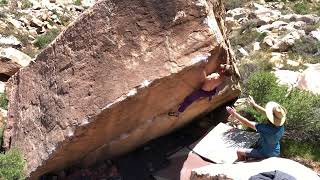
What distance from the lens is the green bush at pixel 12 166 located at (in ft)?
19.7

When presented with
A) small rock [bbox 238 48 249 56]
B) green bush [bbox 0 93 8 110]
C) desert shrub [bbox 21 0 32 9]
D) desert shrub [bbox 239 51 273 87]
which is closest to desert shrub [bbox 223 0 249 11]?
desert shrub [bbox 21 0 32 9]

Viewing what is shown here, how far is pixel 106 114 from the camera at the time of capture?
580 cm

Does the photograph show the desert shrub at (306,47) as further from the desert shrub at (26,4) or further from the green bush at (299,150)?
the desert shrub at (26,4)

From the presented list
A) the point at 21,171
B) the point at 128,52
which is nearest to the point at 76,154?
the point at 21,171

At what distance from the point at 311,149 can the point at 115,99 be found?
2779 millimetres

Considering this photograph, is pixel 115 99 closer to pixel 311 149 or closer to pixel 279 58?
pixel 311 149

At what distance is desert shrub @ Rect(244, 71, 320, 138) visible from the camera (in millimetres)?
6500

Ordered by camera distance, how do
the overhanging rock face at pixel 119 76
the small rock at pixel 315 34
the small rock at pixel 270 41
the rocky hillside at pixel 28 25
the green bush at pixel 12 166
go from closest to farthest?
the overhanging rock face at pixel 119 76
the green bush at pixel 12 166
the rocky hillside at pixel 28 25
the small rock at pixel 270 41
the small rock at pixel 315 34

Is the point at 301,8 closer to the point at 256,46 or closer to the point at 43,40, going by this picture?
the point at 256,46

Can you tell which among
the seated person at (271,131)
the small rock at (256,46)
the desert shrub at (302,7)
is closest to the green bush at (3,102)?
the seated person at (271,131)

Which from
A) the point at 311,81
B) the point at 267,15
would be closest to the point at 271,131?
the point at 311,81

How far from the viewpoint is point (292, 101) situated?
6.56 metres

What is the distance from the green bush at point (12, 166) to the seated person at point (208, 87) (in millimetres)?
2069

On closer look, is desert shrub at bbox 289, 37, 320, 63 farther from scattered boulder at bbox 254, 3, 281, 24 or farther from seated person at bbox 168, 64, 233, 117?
seated person at bbox 168, 64, 233, 117
